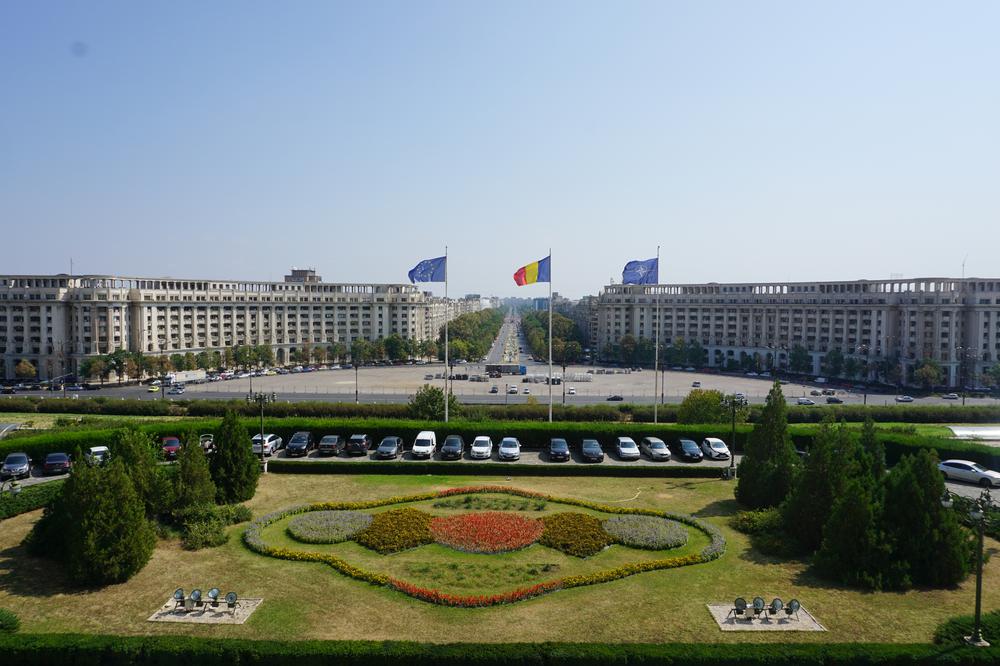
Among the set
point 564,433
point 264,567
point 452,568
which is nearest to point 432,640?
point 452,568

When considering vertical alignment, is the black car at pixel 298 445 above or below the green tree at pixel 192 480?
below

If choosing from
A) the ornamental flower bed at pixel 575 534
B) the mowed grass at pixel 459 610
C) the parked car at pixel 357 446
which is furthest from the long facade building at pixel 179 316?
the mowed grass at pixel 459 610

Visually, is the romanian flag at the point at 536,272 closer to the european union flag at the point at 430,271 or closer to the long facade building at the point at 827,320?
the european union flag at the point at 430,271

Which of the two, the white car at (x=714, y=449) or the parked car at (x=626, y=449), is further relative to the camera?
the white car at (x=714, y=449)

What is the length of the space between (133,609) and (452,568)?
8979 millimetres

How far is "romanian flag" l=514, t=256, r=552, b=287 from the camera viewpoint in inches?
1738

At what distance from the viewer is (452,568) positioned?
21391 mm

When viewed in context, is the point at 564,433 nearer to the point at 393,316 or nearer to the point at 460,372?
the point at 460,372

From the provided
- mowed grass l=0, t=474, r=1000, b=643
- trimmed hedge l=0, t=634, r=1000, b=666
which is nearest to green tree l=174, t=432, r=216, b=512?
mowed grass l=0, t=474, r=1000, b=643

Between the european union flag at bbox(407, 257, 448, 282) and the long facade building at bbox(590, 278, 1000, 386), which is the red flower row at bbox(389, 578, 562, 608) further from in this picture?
the long facade building at bbox(590, 278, 1000, 386)

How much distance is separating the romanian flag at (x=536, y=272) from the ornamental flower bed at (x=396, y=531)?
2113 cm

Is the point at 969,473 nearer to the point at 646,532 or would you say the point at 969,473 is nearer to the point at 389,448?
the point at 646,532

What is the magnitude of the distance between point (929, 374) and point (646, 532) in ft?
246

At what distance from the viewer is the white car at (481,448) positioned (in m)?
37.0
